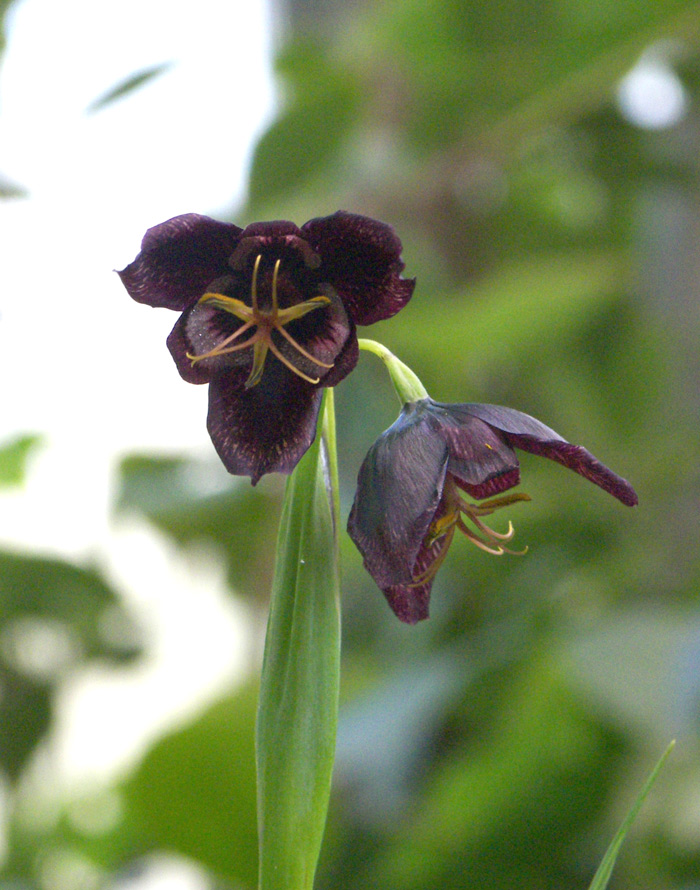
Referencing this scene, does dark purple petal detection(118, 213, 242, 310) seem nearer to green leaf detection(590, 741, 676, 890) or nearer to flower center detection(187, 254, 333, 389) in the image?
flower center detection(187, 254, 333, 389)

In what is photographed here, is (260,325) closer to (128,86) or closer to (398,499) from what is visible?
(398,499)

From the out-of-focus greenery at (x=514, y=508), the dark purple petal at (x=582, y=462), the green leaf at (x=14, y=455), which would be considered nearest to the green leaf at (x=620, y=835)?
the dark purple petal at (x=582, y=462)

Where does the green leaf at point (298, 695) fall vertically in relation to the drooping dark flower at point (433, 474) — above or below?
below

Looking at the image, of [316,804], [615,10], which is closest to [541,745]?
[316,804]

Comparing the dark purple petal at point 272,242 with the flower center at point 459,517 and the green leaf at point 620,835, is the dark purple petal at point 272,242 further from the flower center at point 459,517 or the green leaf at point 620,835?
the green leaf at point 620,835

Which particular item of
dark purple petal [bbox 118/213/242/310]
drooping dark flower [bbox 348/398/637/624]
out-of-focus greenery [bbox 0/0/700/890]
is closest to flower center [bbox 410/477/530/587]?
drooping dark flower [bbox 348/398/637/624]

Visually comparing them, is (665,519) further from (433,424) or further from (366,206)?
(433,424)
